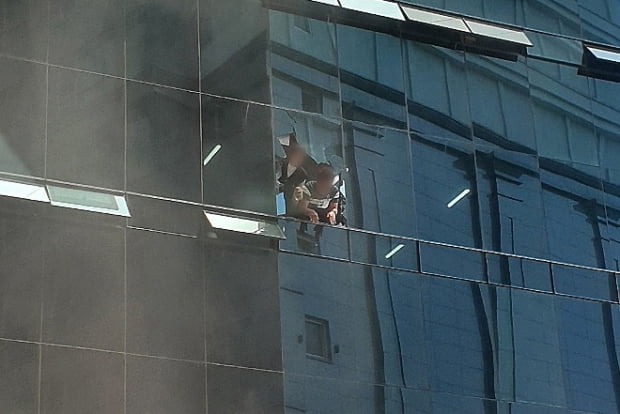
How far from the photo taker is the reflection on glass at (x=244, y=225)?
17.5m

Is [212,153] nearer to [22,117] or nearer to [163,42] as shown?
[163,42]

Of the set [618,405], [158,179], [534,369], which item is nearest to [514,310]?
[534,369]

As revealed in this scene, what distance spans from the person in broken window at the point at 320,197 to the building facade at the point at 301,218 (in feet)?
0.40

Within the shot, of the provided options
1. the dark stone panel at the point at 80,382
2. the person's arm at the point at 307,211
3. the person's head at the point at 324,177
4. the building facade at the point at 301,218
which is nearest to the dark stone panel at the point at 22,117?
the building facade at the point at 301,218

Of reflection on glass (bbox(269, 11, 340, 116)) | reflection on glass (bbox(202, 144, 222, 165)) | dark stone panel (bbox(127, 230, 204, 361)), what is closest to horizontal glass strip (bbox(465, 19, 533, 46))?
reflection on glass (bbox(269, 11, 340, 116))

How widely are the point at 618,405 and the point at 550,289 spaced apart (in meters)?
1.84

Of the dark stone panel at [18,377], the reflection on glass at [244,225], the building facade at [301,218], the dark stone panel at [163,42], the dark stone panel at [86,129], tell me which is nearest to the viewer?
the dark stone panel at [18,377]

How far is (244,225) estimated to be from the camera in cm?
1769

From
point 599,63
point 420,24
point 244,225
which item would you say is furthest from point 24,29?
point 599,63

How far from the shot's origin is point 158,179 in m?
17.5

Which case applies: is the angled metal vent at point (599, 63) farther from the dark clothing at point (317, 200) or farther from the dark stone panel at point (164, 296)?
the dark stone panel at point (164, 296)

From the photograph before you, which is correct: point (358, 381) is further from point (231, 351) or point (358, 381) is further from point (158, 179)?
point (158, 179)

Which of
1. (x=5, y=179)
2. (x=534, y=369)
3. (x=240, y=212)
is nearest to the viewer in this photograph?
(x=5, y=179)

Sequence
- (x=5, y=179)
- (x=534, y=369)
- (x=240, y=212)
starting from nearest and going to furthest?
(x=5, y=179) < (x=240, y=212) < (x=534, y=369)
